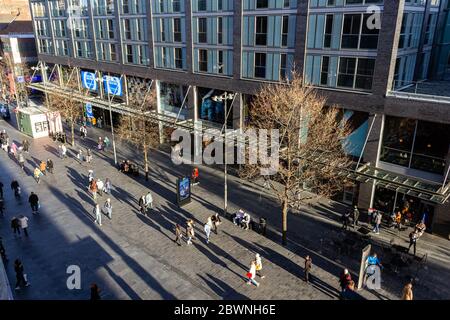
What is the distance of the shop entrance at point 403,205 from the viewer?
81.7ft

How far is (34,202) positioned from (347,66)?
2449 cm

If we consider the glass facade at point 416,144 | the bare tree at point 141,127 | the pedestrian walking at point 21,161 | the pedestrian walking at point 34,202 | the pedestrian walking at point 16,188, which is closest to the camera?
the glass facade at point 416,144

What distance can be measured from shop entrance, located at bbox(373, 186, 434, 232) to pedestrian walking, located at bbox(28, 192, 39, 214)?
81.1 ft

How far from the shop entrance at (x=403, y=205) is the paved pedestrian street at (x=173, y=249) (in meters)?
1.44

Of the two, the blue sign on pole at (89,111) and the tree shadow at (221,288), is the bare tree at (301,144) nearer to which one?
the tree shadow at (221,288)

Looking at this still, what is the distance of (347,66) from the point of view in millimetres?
26094

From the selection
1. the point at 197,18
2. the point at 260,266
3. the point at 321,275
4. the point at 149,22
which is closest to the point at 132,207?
the point at 260,266

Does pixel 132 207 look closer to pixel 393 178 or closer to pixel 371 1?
pixel 393 178

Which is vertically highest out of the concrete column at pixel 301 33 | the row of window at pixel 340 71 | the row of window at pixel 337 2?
the row of window at pixel 337 2

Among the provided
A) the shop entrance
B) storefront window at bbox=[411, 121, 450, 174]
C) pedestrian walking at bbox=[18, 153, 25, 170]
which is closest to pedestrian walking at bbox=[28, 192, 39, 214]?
pedestrian walking at bbox=[18, 153, 25, 170]

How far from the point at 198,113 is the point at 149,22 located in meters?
11.3

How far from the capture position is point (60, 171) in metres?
35.6

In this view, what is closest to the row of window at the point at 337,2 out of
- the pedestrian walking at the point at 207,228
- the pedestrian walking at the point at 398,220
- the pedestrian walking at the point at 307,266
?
the pedestrian walking at the point at 398,220
